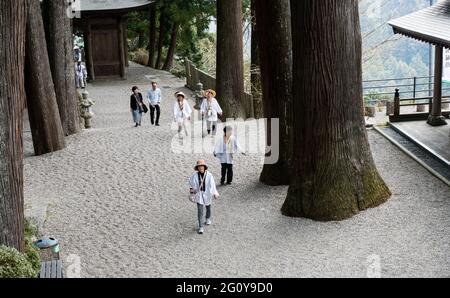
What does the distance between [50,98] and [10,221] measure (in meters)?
8.82

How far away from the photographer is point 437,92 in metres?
19.0

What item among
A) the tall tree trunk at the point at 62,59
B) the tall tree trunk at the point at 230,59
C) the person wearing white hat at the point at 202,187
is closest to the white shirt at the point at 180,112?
the tall tree trunk at the point at 230,59

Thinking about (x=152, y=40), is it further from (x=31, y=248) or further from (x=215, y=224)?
(x=31, y=248)

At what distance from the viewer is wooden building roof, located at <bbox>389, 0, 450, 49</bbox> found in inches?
626

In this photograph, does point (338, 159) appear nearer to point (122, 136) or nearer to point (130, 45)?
point (122, 136)

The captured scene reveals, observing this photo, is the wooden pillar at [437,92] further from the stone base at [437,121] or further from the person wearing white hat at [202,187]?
the person wearing white hat at [202,187]

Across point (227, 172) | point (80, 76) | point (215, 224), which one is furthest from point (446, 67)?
point (80, 76)

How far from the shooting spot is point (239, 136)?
18688 mm

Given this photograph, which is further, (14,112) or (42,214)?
(42,214)

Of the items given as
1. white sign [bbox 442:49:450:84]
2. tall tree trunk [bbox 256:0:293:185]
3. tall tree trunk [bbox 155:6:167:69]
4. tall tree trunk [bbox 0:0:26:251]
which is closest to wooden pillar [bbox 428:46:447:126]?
white sign [bbox 442:49:450:84]

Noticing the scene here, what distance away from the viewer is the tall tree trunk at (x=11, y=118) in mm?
9398

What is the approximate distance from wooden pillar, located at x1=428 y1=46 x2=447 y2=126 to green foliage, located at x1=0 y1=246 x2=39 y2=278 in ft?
44.6

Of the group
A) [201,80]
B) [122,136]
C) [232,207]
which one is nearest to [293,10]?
[232,207]

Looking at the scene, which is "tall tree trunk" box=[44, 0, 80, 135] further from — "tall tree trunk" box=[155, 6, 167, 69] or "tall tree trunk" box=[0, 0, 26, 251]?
"tall tree trunk" box=[155, 6, 167, 69]
